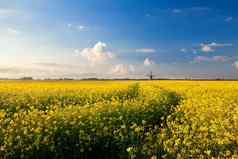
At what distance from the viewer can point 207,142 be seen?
269 inches

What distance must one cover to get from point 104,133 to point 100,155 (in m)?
0.50

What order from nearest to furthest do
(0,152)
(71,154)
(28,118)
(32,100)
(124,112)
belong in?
1. (0,152)
2. (71,154)
3. (28,118)
4. (124,112)
5. (32,100)

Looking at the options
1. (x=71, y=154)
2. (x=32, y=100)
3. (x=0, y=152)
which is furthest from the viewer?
(x=32, y=100)

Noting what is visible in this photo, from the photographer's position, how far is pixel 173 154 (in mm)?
6441

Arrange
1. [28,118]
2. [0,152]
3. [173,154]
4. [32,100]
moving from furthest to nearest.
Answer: [32,100] → [28,118] → [0,152] → [173,154]

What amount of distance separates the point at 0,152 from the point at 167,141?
3.03 meters

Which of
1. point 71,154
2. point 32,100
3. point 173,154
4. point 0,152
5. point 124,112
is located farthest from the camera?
point 32,100

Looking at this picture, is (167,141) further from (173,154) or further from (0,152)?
(0,152)

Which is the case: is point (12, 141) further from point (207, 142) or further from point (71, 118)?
point (207, 142)

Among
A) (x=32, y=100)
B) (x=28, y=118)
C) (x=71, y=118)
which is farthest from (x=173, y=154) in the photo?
(x=32, y=100)

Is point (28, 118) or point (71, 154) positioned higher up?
point (28, 118)

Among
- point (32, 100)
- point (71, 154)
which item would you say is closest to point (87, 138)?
point (71, 154)

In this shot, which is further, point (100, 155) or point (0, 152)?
point (100, 155)

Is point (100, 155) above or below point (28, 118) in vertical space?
below
